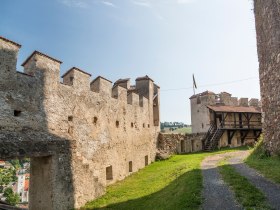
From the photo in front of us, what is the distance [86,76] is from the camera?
13227 mm

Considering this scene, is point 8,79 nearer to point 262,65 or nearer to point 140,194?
point 140,194

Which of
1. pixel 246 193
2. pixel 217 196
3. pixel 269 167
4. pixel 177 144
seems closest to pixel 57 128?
pixel 217 196

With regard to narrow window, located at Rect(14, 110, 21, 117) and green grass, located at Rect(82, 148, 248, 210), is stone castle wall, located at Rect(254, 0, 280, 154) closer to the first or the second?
green grass, located at Rect(82, 148, 248, 210)

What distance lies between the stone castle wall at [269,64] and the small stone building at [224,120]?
14.7 m

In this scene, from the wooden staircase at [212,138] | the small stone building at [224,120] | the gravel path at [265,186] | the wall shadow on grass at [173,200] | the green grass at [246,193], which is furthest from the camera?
the small stone building at [224,120]

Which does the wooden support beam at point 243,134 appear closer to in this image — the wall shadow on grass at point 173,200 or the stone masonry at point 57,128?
the stone masonry at point 57,128

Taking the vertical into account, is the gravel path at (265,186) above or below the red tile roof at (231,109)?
below

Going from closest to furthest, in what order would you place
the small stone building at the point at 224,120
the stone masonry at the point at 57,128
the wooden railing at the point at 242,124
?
the stone masonry at the point at 57,128
the small stone building at the point at 224,120
the wooden railing at the point at 242,124

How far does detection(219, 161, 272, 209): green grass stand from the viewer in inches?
261

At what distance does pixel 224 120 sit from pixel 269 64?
18.8m

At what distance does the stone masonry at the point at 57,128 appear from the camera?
28.7 ft

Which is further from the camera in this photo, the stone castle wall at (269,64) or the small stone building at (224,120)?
the small stone building at (224,120)

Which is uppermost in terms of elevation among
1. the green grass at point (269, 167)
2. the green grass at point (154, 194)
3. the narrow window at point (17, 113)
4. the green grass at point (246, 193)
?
the narrow window at point (17, 113)

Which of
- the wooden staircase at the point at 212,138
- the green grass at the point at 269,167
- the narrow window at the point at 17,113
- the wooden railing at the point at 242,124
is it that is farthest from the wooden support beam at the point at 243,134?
the narrow window at the point at 17,113
